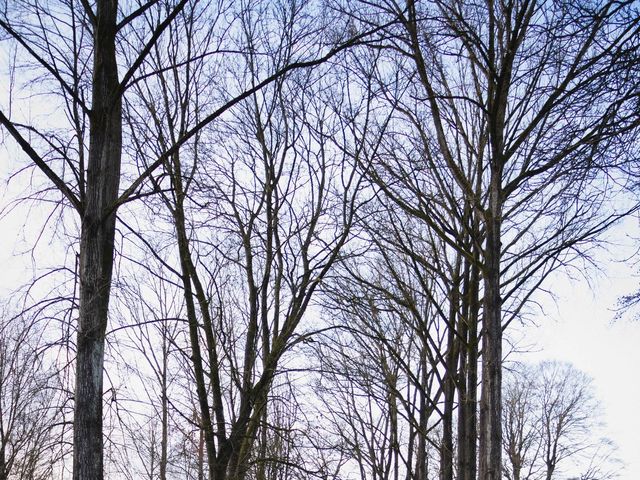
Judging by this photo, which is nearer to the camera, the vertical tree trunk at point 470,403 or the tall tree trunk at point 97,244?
the tall tree trunk at point 97,244

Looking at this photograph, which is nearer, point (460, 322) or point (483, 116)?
point (483, 116)

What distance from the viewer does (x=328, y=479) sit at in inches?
348

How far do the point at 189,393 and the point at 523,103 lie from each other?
541 centimetres

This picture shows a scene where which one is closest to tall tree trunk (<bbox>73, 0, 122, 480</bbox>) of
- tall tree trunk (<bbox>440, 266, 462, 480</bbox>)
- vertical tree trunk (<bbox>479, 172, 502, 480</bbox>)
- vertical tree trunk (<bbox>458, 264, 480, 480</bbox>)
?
vertical tree trunk (<bbox>479, 172, 502, 480</bbox>)

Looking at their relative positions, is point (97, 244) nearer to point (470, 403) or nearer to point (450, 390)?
point (470, 403)

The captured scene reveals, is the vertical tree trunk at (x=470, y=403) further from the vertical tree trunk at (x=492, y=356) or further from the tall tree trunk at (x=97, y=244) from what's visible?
the tall tree trunk at (x=97, y=244)

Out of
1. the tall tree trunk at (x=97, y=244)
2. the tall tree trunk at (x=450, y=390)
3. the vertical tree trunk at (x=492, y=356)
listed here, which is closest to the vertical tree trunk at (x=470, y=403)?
the tall tree trunk at (x=450, y=390)

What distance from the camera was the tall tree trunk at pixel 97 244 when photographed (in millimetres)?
4973

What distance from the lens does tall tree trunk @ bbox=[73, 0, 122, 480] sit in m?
4.97

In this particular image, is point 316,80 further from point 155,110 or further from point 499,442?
point 499,442

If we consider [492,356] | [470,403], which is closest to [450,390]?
[470,403]

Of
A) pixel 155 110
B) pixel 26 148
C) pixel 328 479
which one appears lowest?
pixel 328 479

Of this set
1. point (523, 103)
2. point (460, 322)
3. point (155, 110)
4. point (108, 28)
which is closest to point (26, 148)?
point (108, 28)

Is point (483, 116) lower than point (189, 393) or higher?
higher
